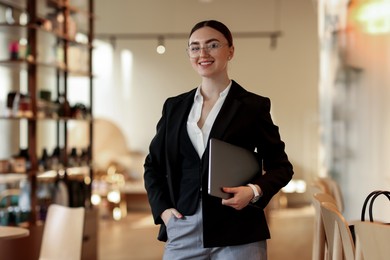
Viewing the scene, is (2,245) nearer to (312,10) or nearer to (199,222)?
(199,222)

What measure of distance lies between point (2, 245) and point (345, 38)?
3388mm

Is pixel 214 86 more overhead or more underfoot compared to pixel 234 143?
more overhead

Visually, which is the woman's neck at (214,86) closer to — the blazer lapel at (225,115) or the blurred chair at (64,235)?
the blazer lapel at (225,115)

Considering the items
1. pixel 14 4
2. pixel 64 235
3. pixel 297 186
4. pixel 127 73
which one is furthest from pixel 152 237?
pixel 64 235

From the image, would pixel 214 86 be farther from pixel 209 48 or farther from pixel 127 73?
pixel 127 73

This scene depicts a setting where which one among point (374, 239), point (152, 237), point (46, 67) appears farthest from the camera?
point (152, 237)

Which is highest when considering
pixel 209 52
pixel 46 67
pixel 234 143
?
pixel 46 67

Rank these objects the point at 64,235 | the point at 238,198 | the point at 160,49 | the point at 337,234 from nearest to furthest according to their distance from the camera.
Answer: the point at 238,198 → the point at 337,234 → the point at 64,235 → the point at 160,49

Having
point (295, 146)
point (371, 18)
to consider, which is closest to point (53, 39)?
point (371, 18)

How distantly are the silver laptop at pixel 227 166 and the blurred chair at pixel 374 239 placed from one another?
39 centimetres

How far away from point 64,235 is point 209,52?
2181 mm

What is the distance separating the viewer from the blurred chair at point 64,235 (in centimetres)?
426

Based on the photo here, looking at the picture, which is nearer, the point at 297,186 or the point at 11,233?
the point at 11,233

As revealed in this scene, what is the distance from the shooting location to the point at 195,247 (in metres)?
2.40
